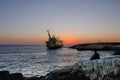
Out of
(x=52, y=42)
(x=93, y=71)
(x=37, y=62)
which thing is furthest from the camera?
(x=52, y=42)

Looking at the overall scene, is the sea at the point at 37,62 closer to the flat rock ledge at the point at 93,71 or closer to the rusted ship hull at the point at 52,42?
the flat rock ledge at the point at 93,71

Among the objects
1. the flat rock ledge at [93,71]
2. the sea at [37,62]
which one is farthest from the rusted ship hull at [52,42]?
the flat rock ledge at [93,71]

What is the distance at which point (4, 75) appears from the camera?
84.7 ft

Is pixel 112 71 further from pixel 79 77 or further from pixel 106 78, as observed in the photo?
pixel 79 77

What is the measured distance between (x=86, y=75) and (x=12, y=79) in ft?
35.2

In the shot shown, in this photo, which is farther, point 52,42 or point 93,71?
point 52,42

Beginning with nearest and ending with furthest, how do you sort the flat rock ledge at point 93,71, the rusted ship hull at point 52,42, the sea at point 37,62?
the flat rock ledge at point 93,71 < the sea at point 37,62 < the rusted ship hull at point 52,42

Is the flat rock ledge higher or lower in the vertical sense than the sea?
higher

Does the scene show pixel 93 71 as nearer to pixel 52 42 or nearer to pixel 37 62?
pixel 37 62

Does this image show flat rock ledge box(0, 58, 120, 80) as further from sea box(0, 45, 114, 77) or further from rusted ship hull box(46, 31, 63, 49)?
rusted ship hull box(46, 31, 63, 49)

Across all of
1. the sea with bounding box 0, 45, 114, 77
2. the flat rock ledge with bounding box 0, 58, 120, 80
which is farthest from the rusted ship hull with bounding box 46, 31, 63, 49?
the flat rock ledge with bounding box 0, 58, 120, 80

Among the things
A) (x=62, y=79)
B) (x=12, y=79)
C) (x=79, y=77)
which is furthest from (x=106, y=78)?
(x=12, y=79)

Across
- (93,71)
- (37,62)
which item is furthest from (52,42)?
(93,71)

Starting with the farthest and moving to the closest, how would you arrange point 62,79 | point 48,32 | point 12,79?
point 48,32
point 12,79
point 62,79
